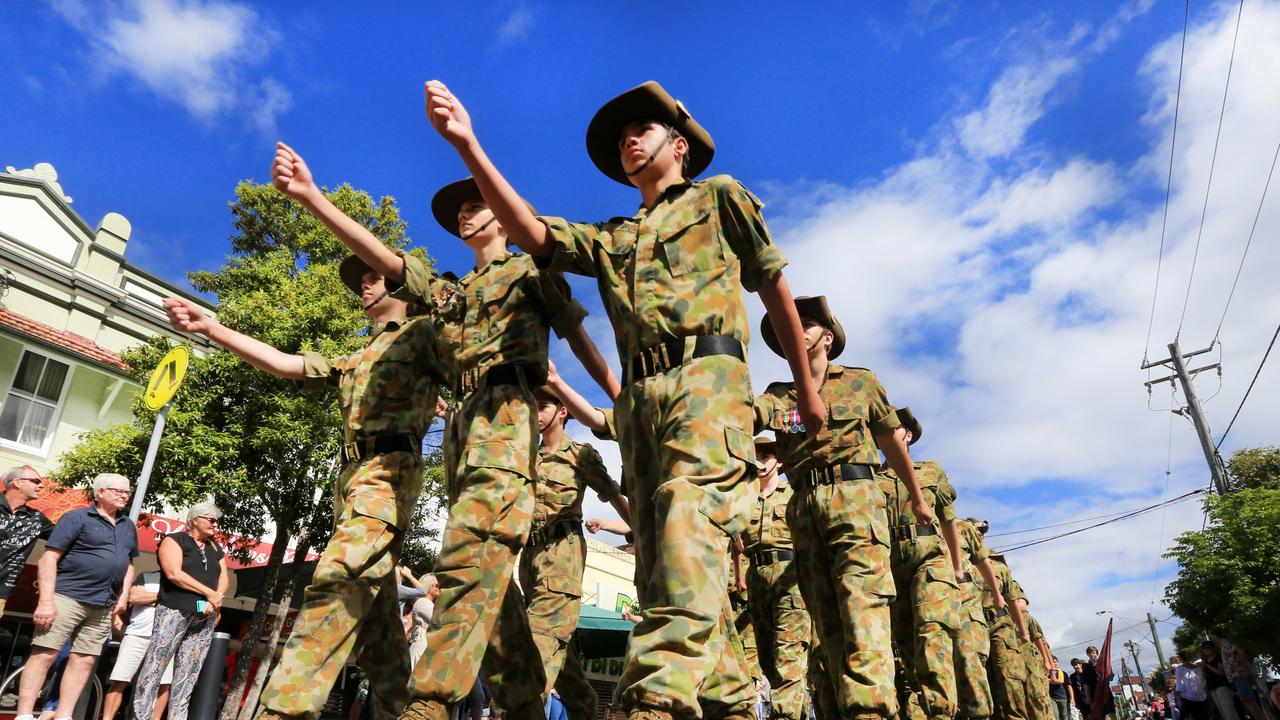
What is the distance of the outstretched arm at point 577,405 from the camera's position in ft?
14.7

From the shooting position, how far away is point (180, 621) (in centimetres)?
584

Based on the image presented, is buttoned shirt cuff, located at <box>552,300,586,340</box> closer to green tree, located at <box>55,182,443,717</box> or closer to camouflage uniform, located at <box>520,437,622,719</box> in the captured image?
camouflage uniform, located at <box>520,437,622,719</box>

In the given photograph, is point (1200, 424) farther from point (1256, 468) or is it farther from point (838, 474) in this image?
point (838, 474)

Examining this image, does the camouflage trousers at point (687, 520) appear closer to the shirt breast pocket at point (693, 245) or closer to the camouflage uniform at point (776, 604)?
the shirt breast pocket at point (693, 245)

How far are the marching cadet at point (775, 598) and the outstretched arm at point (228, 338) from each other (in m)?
3.68

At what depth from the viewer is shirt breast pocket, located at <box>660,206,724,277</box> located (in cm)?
288

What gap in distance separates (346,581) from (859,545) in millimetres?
2601

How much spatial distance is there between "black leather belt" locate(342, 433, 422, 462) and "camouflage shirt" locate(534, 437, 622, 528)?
1.98 metres

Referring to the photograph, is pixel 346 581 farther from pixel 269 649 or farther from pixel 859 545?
pixel 269 649

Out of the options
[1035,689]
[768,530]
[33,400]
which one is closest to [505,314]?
[768,530]

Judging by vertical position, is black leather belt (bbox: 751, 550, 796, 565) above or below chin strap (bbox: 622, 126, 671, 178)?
below

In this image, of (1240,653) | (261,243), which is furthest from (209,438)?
(1240,653)

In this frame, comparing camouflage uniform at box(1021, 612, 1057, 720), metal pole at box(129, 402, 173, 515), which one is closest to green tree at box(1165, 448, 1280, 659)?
camouflage uniform at box(1021, 612, 1057, 720)

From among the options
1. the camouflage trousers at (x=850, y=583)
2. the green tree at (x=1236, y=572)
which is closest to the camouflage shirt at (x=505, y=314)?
the camouflage trousers at (x=850, y=583)
